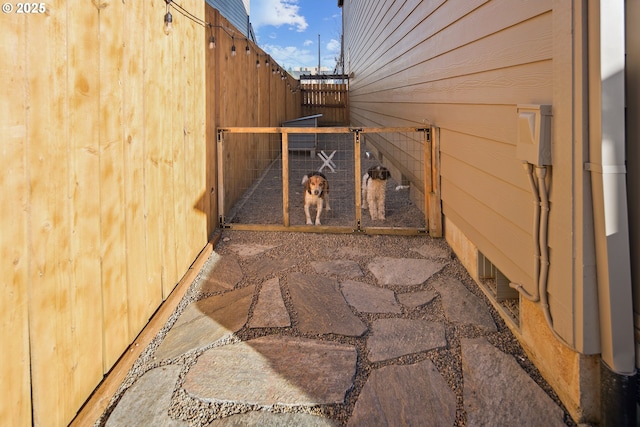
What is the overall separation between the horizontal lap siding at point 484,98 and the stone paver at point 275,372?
99 cm

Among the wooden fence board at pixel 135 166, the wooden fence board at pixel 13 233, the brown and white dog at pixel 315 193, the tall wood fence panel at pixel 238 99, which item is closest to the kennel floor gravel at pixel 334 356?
the wooden fence board at pixel 135 166

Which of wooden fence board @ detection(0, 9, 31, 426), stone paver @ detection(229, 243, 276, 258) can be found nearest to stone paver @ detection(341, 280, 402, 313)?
stone paver @ detection(229, 243, 276, 258)

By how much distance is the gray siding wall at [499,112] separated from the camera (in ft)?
5.06

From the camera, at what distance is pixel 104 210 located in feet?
5.98

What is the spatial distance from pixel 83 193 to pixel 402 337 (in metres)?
1.65

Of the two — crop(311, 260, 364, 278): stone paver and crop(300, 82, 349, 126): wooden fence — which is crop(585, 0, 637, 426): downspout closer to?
crop(311, 260, 364, 278): stone paver

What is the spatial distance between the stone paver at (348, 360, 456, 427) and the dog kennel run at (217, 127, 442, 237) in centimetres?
212

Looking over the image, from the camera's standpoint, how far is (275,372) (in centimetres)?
195

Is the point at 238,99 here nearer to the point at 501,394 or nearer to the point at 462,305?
the point at 462,305

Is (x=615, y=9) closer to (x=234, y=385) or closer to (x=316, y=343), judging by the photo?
(x=316, y=343)

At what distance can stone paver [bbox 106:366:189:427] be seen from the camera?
5.42 feet

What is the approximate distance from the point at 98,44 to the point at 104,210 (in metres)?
0.68

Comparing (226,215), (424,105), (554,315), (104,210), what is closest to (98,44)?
(104,210)

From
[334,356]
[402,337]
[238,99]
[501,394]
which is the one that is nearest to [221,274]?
[334,356]
